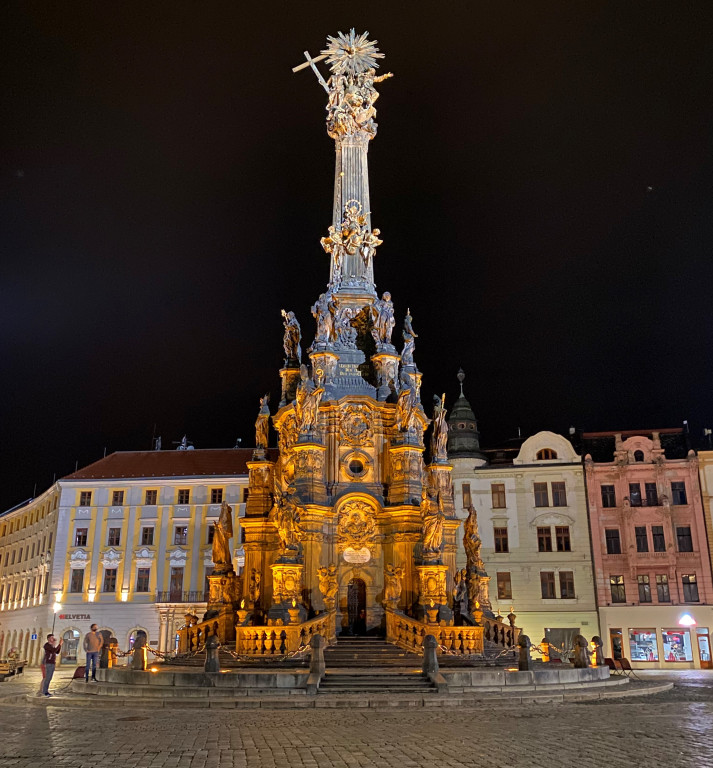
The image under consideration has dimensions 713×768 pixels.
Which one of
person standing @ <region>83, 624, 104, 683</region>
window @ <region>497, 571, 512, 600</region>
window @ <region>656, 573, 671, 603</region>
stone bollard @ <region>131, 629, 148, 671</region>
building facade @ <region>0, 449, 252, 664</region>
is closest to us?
person standing @ <region>83, 624, 104, 683</region>

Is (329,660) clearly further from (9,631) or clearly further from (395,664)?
(9,631)

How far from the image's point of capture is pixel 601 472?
46062 mm

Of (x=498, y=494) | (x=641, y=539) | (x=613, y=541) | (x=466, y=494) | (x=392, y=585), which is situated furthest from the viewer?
(x=466, y=494)

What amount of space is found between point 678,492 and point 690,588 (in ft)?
17.6

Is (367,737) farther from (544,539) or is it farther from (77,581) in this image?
(77,581)

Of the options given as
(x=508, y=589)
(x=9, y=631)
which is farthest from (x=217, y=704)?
(x=9, y=631)

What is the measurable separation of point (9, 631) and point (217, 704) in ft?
151

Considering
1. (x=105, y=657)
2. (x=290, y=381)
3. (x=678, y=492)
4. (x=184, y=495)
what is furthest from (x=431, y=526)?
(x=184, y=495)

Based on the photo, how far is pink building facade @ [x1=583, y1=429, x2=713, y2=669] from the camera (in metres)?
41.7

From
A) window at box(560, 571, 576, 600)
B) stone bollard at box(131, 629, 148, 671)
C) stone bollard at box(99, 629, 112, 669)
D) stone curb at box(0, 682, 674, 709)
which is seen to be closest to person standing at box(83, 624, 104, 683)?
stone bollard at box(99, 629, 112, 669)

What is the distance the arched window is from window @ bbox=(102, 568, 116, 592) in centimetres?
2778

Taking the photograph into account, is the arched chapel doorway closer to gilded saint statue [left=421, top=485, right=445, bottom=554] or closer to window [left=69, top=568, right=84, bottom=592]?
gilded saint statue [left=421, top=485, right=445, bottom=554]

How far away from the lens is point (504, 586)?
148 feet

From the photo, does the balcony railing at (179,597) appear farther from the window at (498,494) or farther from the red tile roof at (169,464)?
the window at (498,494)
